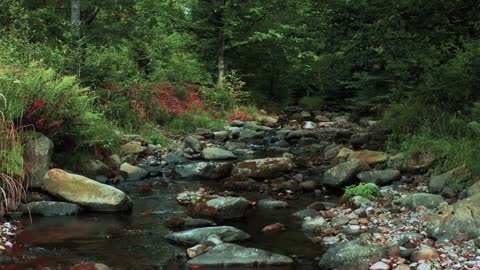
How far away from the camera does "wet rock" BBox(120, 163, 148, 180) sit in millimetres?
11219

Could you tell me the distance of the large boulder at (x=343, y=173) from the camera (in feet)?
33.9

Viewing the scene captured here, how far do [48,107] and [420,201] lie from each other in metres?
6.52

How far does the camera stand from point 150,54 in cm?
2180

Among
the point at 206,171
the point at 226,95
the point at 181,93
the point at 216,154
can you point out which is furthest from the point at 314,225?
the point at 226,95

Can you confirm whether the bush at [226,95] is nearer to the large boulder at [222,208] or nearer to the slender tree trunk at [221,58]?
the slender tree trunk at [221,58]

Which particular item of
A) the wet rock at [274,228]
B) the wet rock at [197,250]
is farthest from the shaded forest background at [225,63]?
the wet rock at [197,250]

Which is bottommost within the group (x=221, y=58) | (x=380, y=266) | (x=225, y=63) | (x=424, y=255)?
(x=380, y=266)

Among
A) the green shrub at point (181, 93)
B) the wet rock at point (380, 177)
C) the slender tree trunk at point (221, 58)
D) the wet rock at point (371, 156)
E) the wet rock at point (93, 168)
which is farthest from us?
the slender tree trunk at point (221, 58)

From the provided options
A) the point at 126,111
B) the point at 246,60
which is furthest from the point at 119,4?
the point at 246,60

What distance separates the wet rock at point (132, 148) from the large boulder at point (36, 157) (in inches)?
147

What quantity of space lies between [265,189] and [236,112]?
13.0m

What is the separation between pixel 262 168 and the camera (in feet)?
37.9

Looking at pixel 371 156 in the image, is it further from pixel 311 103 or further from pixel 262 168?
pixel 311 103

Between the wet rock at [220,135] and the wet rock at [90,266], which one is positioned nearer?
the wet rock at [90,266]
